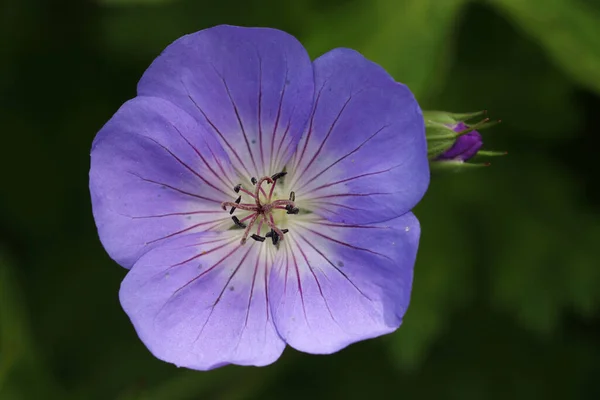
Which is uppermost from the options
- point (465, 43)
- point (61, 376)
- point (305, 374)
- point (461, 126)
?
point (465, 43)

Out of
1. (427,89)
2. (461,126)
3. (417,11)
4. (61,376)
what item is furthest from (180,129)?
(61,376)

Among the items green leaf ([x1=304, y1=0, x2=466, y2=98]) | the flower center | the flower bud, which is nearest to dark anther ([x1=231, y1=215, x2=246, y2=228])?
the flower center

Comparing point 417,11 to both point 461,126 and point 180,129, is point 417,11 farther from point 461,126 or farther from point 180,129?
point 180,129

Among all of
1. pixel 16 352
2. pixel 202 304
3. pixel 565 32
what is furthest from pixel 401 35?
pixel 16 352

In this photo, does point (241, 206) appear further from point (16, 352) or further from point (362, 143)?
point (16, 352)

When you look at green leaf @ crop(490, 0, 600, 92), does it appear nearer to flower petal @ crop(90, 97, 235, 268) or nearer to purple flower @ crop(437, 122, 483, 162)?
purple flower @ crop(437, 122, 483, 162)

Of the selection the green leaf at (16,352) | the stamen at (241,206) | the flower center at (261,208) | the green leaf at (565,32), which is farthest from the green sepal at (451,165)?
the green leaf at (16,352)

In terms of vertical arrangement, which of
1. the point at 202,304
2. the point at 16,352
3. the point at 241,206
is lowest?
the point at 16,352
